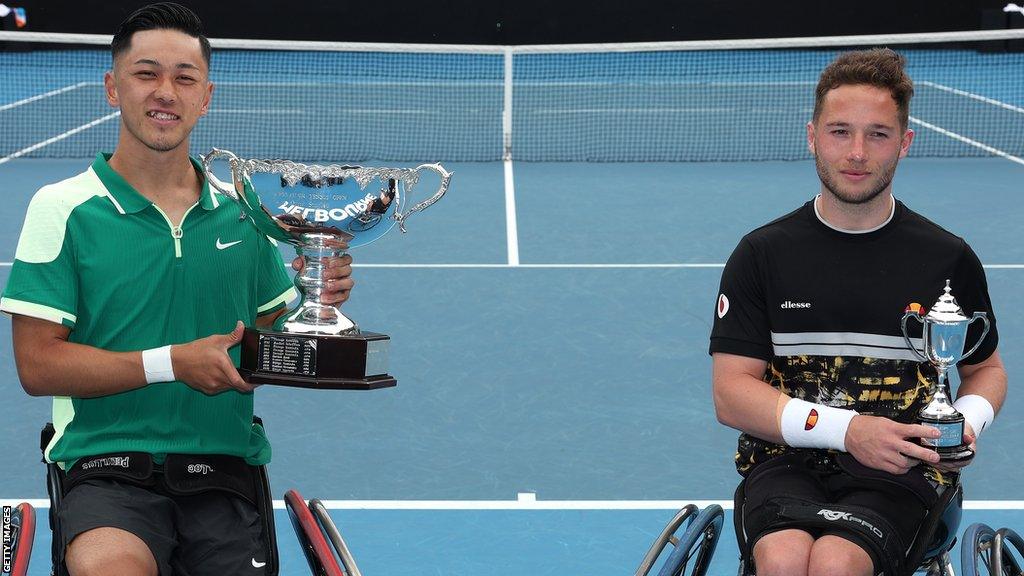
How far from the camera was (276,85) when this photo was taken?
647 inches

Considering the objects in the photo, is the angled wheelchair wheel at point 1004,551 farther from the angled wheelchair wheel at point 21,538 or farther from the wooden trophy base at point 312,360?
the angled wheelchair wheel at point 21,538

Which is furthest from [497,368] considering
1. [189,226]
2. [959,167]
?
[959,167]

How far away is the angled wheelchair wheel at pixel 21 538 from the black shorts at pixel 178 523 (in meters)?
0.06

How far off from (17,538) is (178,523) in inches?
12.3

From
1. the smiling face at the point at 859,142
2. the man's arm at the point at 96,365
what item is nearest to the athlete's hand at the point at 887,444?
the smiling face at the point at 859,142

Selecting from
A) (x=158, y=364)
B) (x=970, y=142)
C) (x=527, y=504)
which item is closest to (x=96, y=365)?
(x=158, y=364)

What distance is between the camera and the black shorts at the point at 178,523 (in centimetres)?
261

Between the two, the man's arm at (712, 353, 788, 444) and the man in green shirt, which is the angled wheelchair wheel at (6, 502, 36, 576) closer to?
the man in green shirt

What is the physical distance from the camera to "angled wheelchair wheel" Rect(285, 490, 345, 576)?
258 centimetres

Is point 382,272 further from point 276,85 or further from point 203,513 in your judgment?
point 276,85

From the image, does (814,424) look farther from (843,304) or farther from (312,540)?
(312,540)

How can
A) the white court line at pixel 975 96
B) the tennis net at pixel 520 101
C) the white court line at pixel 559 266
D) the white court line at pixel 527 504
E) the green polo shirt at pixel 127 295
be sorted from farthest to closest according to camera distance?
the white court line at pixel 975 96, the tennis net at pixel 520 101, the white court line at pixel 559 266, the white court line at pixel 527 504, the green polo shirt at pixel 127 295

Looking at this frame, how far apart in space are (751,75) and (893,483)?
15865mm

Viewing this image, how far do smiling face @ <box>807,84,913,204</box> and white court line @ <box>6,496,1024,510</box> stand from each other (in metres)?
1.81
